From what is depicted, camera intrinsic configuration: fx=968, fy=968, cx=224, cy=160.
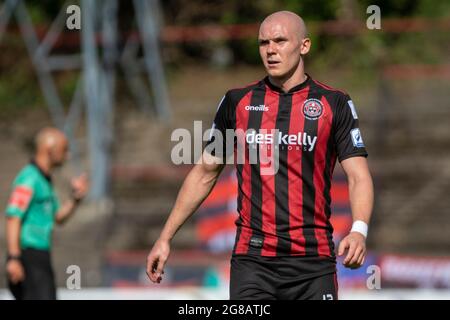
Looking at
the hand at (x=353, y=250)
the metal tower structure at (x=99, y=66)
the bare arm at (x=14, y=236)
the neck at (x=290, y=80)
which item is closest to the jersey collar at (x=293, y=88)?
the neck at (x=290, y=80)

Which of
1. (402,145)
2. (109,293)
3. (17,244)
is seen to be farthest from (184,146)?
(17,244)

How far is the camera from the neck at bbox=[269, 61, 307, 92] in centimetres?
513

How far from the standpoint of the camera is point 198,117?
16688mm

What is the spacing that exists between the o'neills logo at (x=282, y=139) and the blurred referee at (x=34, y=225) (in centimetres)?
294

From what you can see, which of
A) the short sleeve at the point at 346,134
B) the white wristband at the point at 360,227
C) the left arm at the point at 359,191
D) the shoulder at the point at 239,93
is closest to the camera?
the white wristband at the point at 360,227

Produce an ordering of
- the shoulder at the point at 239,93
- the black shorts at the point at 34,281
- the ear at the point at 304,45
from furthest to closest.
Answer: the black shorts at the point at 34,281
the shoulder at the point at 239,93
the ear at the point at 304,45

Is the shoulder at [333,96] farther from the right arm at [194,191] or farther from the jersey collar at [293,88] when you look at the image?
the right arm at [194,191]

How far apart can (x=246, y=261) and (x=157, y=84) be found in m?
12.3

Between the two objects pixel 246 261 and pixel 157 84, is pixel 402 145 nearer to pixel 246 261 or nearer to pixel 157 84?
pixel 157 84

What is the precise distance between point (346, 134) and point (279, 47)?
1.87ft

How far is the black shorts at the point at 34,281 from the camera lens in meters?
7.59

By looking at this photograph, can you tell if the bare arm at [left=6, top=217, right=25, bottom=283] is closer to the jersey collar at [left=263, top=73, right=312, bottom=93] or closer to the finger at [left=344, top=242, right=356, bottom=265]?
the jersey collar at [left=263, top=73, right=312, bottom=93]

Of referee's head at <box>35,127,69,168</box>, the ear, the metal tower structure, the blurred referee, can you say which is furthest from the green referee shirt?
the metal tower structure

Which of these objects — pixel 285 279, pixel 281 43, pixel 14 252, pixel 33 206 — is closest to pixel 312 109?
pixel 281 43
